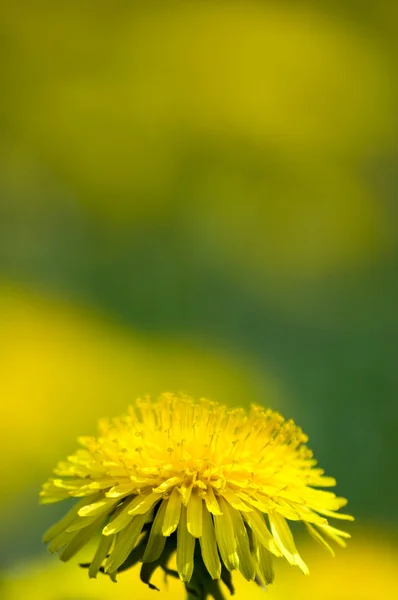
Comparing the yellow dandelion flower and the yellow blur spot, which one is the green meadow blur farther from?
the yellow dandelion flower

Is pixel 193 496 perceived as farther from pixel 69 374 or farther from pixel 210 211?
pixel 210 211

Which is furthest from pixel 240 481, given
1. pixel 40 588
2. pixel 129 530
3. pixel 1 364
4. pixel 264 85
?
pixel 264 85

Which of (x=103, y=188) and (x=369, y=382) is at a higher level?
(x=103, y=188)

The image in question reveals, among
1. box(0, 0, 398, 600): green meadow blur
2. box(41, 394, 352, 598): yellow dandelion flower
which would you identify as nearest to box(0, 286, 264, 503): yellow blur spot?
box(0, 0, 398, 600): green meadow blur

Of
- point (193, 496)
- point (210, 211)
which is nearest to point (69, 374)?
point (210, 211)

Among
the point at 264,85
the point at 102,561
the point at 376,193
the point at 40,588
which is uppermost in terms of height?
the point at 264,85

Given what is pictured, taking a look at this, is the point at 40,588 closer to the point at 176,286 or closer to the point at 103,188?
the point at 176,286
